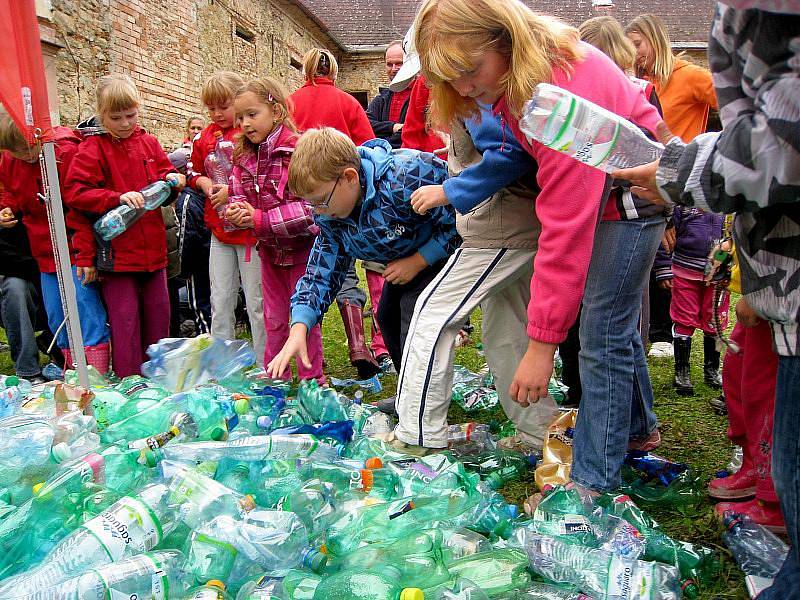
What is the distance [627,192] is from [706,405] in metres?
2.05

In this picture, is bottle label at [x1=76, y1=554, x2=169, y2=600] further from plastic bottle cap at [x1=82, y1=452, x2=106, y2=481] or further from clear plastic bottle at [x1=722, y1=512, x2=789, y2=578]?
clear plastic bottle at [x1=722, y1=512, x2=789, y2=578]

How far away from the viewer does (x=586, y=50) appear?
203cm

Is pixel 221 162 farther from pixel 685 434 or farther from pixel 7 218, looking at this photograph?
pixel 685 434

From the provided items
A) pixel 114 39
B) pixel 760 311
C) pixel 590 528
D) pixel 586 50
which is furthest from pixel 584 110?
pixel 114 39

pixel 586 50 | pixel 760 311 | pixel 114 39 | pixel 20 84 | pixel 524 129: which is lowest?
pixel 760 311

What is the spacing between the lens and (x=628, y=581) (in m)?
1.77

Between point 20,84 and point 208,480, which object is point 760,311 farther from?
point 20,84

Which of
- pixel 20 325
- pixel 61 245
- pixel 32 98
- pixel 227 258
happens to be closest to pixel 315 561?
pixel 61 245

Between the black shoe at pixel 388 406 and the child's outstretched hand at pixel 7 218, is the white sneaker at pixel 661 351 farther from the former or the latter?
the child's outstretched hand at pixel 7 218

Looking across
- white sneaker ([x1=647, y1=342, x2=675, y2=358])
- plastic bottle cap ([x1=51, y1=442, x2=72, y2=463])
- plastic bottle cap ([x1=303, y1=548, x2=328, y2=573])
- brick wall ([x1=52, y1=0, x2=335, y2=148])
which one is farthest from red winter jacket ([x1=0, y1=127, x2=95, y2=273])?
brick wall ([x1=52, y1=0, x2=335, y2=148])

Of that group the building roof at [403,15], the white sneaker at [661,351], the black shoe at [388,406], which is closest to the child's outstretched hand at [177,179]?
the black shoe at [388,406]

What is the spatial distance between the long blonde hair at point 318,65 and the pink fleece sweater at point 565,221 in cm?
366

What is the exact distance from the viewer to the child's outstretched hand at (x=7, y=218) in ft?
15.1

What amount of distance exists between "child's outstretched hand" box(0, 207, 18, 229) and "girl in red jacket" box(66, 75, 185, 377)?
Result: 30.7 inches
